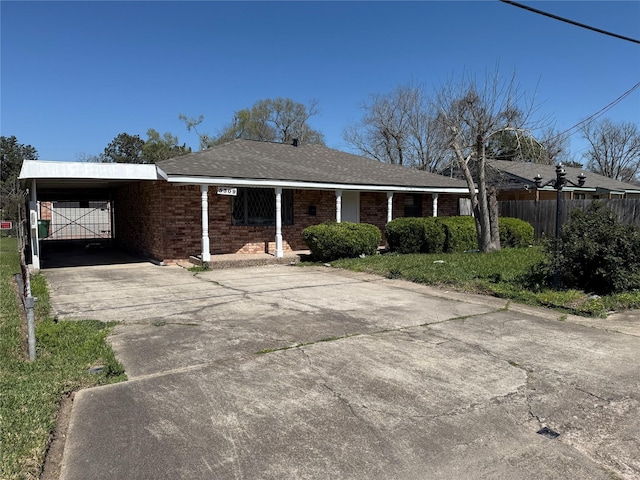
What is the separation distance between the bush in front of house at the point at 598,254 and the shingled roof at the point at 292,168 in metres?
8.01

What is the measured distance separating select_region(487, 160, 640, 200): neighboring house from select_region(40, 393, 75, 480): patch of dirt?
24.2 metres

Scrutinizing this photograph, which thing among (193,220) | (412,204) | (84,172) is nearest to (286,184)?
(193,220)

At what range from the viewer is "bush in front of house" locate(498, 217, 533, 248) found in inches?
631

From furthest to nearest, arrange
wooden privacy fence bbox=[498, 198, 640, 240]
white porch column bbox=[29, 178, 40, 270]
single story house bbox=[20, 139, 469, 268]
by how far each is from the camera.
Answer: wooden privacy fence bbox=[498, 198, 640, 240] → single story house bbox=[20, 139, 469, 268] → white porch column bbox=[29, 178, 40, 270]

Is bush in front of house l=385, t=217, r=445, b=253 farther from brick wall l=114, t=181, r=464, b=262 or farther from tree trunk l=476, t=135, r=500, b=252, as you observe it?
brick wall l=114, t=181, r=464, b=262

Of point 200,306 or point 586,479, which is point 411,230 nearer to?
point 200,306

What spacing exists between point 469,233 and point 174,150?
36.8 m

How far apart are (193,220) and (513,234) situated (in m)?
10.7

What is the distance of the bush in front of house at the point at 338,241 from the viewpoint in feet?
44.8

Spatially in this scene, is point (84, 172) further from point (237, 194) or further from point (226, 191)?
point (237, 194)

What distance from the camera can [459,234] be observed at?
15.2m

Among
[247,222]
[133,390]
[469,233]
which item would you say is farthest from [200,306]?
[469,233]

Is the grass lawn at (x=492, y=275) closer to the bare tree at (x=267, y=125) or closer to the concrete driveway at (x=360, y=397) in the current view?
the concrete driveway at (x=360, y=397)

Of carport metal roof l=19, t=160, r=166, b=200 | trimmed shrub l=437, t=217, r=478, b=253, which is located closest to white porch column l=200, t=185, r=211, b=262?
carport metal roof l=19, t=160, r=166, b=200
